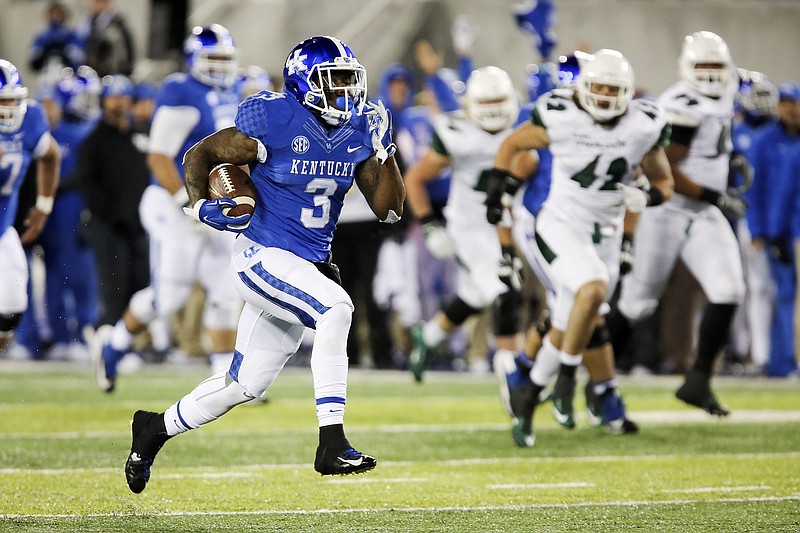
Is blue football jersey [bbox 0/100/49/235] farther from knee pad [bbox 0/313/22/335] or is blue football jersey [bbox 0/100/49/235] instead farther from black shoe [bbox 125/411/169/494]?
black shoe [bbox 125/411/169/494]

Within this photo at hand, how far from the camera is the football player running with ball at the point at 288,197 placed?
16.4 ft

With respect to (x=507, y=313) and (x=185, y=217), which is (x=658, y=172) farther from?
(x=185, y=217)

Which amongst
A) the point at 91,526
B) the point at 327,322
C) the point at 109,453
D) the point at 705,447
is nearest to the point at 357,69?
the point at 327,322

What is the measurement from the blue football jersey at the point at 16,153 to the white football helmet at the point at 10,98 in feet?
0.32

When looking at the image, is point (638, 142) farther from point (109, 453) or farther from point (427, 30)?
point (427, 30)

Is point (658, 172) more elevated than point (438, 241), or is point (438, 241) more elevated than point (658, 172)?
point (658, 172)

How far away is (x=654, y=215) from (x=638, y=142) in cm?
121

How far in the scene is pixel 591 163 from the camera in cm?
689

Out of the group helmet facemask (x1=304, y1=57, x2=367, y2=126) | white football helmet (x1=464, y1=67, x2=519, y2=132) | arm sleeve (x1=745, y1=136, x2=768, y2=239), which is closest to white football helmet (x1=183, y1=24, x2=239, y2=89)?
white football helmet (x1=464, y1=67, x2=519, y2=132)

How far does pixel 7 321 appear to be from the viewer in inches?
291

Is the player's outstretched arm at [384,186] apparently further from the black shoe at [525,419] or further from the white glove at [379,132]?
the black shoe at [525,419]

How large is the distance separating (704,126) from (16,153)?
3.69 m

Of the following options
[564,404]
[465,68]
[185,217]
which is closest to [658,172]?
[564,404]

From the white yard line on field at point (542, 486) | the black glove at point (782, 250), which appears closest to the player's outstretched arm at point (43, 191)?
the white yard line on field at point (542, 486)
